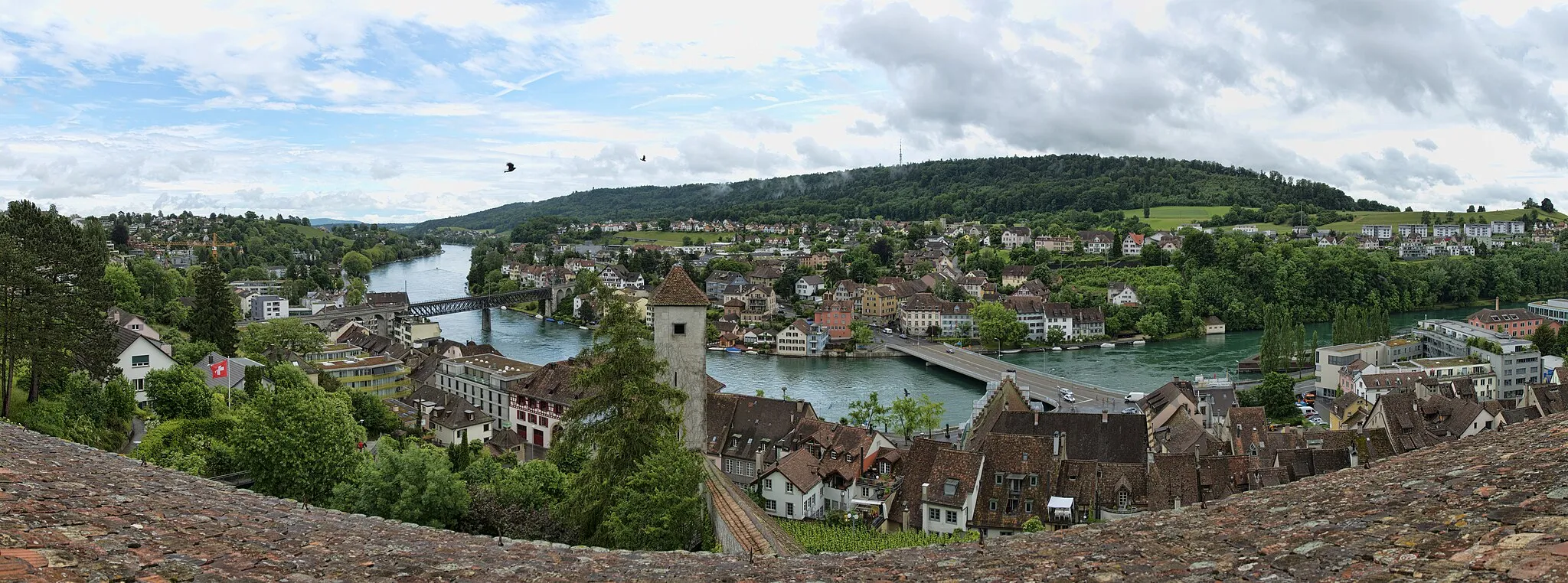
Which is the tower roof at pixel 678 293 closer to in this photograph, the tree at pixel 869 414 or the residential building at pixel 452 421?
the residential building at pixel 452 421

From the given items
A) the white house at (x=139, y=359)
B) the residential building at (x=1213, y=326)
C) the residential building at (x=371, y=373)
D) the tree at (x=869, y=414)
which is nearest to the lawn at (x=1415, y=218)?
the residential building at (x=1213, y=326)

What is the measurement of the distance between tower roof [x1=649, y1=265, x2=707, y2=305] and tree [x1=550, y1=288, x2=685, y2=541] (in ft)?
10.8

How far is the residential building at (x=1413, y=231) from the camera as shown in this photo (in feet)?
339

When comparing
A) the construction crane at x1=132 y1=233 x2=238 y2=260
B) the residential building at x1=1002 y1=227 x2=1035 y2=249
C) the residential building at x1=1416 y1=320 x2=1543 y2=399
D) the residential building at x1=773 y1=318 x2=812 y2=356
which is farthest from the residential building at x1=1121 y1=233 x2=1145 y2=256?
the construction crane at x1=132 y1=233 x2=238 y2=260

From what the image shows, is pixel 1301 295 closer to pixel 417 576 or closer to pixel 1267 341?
pixel 1267 341

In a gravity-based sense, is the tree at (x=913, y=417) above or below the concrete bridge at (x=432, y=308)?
below

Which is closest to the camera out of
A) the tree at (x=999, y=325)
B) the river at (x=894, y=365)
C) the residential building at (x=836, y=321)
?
the river at (x=894, y=365)

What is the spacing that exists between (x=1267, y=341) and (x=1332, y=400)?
7513mm

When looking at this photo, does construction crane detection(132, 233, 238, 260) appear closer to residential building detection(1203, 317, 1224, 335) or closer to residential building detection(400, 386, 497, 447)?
residential building detection(400, 386, 497, 447)

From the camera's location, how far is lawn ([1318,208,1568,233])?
110 meters

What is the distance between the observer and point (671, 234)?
13112 centimetres

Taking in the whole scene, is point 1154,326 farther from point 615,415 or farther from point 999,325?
point 615,415

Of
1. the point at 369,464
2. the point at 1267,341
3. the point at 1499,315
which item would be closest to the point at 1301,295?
the point at 1499,315

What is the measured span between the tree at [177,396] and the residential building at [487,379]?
10.8 metres
